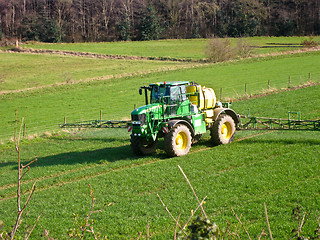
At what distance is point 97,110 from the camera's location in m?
33.4

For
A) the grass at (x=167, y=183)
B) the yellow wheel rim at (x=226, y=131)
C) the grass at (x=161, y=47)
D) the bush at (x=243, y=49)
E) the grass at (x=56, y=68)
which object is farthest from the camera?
the grass at (x=161, y=47)

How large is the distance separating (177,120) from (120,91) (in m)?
24.4

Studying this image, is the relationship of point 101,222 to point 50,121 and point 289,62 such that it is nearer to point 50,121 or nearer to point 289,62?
point 50,121

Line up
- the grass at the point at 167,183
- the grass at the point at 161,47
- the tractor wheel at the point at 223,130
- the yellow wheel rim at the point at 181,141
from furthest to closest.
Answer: the grass at the point at 161,47 < the tractor wheel at the point at 223,130 < the yellow wheel rim at the point at 181,141 < the grass at the point at 167,183

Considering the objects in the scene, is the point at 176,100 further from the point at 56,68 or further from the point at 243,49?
the point at 56,68

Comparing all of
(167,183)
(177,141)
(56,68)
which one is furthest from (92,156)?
(56,68)

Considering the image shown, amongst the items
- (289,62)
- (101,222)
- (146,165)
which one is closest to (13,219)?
(101,222)

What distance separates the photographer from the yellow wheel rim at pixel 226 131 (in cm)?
1867

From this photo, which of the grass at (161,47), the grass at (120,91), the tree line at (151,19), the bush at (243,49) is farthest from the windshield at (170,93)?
the tree line at (151,19)

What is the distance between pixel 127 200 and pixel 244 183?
12.3 ft

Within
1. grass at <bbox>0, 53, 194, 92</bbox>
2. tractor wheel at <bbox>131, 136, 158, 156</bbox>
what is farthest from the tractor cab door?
grass at <bbox>0, 53, 194, 92</bbox>

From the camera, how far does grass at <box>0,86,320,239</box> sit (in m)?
10.4

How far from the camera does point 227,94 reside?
36.5 meters

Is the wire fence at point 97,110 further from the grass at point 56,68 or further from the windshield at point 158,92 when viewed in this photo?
the grass at point 56,68
